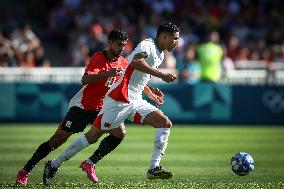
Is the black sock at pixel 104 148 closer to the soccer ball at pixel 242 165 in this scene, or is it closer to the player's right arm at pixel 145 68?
the player's right arm at pixel 145 68

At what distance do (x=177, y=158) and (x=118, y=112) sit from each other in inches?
166

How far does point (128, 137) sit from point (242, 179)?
7.71 m

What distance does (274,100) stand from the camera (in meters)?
24.3

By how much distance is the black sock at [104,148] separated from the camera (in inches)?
490

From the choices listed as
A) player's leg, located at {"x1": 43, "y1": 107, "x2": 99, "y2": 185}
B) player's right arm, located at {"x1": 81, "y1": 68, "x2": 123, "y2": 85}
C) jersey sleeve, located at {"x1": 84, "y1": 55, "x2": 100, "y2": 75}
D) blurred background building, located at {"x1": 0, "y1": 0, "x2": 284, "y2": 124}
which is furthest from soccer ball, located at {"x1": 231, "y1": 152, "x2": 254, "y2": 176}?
blurred background building, located at {"x1": 0, "y1": 0, "x2": 284, "y2": 124}

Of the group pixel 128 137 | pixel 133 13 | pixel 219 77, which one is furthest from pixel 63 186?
pixel 133 13

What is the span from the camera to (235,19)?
94.2ft

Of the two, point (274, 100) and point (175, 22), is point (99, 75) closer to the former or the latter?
point (274, 100)

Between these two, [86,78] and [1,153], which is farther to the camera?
[1,153]

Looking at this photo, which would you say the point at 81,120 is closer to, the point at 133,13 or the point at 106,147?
the point at 106,147

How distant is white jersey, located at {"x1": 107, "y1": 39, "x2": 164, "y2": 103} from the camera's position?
1196 centimetres

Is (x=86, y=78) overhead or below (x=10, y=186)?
overhead

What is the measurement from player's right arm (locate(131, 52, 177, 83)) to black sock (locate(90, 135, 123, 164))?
1.34m

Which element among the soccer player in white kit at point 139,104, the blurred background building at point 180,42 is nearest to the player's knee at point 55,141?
the soccer player in white kit at point 139,104
